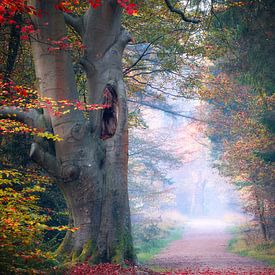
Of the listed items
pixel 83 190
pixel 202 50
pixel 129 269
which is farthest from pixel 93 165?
pixel 202 50

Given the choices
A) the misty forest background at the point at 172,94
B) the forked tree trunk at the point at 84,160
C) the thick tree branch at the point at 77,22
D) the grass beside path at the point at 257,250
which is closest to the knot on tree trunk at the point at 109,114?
the forked tree trunk at the point at 84,160

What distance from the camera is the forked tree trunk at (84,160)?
8.55 meters

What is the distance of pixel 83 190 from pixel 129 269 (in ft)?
6.28

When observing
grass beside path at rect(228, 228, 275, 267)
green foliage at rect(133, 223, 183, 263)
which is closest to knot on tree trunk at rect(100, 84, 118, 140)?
grass beside path at rect(228, 228, 275, 267)

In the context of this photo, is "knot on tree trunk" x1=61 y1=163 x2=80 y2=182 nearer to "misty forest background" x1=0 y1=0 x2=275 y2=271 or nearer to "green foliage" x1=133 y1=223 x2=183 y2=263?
"misty forest background" x1=0 y1=0 x2=275 y2=271

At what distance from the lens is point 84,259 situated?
27.1 feet

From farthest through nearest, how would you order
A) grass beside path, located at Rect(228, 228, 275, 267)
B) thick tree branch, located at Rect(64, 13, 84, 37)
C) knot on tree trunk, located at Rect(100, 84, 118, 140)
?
grass beside path, located at Rect(228, 228, 275, 267), thick tree branch, located at Rect(64, 13, 84, 37), knot on tree trunk, located at Rect(100, 84, 118, 140)

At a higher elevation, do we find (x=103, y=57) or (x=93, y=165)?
(x=103, y=57)

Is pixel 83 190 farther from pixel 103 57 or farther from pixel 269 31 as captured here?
pixel 269 31

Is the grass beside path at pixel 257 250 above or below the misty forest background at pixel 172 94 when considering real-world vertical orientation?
below

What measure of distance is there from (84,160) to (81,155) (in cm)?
13

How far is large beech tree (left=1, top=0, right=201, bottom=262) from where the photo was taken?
336 inches

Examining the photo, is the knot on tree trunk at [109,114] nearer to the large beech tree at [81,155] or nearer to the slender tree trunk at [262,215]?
the large beech tree at [81,155]

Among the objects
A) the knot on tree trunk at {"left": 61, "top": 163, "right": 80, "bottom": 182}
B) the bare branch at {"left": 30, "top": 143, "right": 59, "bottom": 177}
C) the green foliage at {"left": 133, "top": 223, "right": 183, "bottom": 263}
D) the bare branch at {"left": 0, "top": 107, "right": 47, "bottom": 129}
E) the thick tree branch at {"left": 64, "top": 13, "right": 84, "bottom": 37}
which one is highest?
the thick tree branch at {"left": 64, "top": 13, "right": 84, "bottom": 37}
